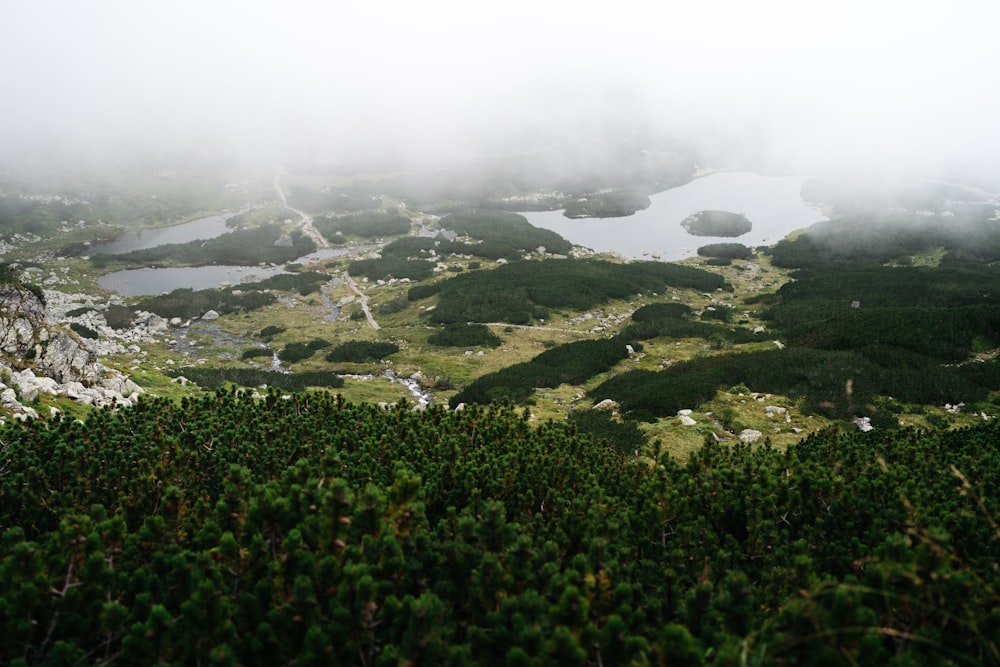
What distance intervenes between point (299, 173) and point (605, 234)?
3331 inches

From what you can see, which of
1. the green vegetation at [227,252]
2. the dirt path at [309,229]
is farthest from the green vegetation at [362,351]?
the dirt path at [309,229]

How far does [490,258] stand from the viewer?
61750 millimetres

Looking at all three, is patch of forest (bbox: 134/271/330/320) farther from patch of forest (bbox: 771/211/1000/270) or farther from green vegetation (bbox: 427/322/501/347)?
patch of forest (bbox: 771/211/1000/270)

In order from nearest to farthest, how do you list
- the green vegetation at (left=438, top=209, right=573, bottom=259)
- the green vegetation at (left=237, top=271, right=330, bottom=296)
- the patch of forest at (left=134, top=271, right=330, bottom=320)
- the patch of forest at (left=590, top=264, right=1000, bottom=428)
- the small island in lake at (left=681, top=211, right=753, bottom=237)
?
the patch of forest at (left=590, top=264, right=1000, bottom=428) < the patch of forest at (left=134, top=271, right=330, bottom=320) < the green vegetation at (left=237, top=271, right=330, bottom=296) < the green vegetation at (left=438, top=209, right=573, bottom=259) < the small island in lake at (left=681, top=211, right=753, bottom=237)

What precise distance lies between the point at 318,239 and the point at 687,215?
209ft

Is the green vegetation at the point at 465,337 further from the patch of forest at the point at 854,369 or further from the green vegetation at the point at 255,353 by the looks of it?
the patch of forest at the point at 854,369

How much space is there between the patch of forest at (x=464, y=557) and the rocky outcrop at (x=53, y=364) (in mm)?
7428

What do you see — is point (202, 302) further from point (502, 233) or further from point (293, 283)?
point (502, 233)

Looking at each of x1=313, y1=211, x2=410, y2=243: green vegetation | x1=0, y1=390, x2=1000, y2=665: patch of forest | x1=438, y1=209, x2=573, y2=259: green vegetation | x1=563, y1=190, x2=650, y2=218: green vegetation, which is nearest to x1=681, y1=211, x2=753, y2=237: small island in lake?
x1=563, y1=190, x2=650, y2=218: green vegetation

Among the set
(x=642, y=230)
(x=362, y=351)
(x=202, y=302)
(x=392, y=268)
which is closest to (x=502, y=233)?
(x=392, y=268)

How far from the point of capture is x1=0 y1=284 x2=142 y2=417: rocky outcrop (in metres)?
13.8

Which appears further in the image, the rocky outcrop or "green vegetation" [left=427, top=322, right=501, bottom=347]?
"green vegetation" [left=427, top=322, right=501, bottom=347]

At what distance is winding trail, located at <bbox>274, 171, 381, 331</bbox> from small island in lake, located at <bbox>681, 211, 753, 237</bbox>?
55290mm

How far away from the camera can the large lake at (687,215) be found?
77500mm
